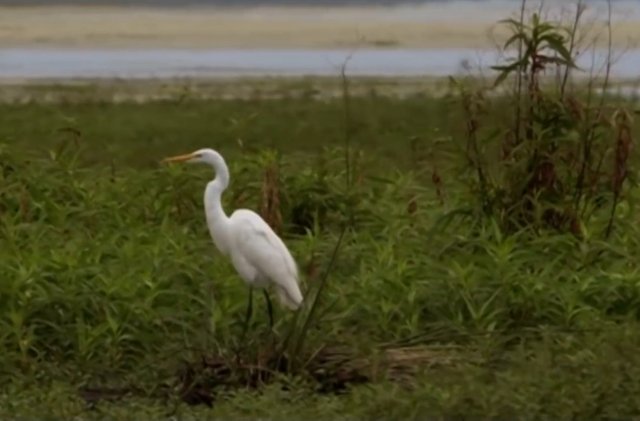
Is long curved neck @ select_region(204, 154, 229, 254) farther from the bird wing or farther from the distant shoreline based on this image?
the distant shoreline

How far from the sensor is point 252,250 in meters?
8.91

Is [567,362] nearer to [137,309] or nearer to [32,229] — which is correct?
[137,309]

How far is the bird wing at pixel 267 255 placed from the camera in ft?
29.1

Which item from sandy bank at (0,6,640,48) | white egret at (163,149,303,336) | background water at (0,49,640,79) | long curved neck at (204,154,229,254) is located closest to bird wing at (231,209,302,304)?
white egret at (163,149,303,336)

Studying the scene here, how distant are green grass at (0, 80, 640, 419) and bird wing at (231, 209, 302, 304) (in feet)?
0.57

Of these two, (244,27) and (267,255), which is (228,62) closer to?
(244,27)

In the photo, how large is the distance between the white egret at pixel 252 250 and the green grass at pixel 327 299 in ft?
0.46

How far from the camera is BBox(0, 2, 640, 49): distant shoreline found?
2997cm

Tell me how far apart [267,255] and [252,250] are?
8 cm

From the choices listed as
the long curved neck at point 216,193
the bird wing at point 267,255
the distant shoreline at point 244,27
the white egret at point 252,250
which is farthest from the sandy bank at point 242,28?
the bird wing at point 267,255

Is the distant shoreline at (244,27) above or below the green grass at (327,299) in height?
above

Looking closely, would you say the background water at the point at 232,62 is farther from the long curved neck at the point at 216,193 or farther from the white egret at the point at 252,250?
the white egret at the point at 252,250

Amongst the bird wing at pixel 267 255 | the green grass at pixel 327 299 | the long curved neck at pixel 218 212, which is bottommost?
the green grass at pixel 327 299

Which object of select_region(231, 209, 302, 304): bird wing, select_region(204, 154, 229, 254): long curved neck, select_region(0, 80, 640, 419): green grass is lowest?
select_region(0, 80, 640, 419): green grass
